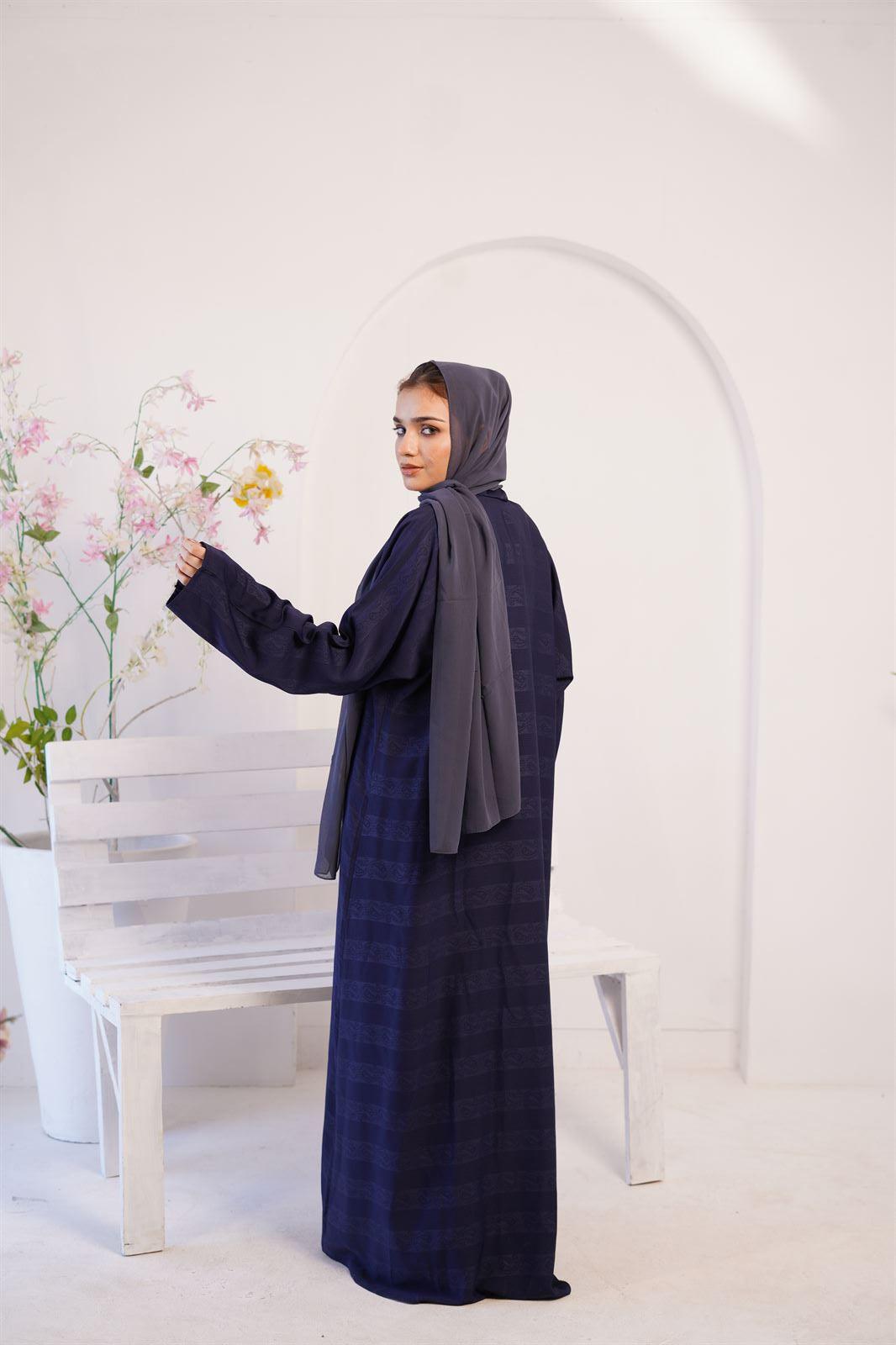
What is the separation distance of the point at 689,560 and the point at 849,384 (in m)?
0.63

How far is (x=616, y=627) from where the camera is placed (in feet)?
11.1

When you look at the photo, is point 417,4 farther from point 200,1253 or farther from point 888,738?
point 200,1253

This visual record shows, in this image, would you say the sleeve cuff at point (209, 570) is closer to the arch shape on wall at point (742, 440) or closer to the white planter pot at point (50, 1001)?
the white planter pot at point (50, 1001)

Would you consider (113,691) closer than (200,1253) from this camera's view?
No

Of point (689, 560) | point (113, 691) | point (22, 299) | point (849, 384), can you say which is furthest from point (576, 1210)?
point (22, 299)

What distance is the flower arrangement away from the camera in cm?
266

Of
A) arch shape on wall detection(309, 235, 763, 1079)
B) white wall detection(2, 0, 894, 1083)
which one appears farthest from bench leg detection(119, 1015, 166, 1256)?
arch shape on wall detection(309, 235, 763, 1079)

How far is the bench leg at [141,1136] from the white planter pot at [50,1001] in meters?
0.55

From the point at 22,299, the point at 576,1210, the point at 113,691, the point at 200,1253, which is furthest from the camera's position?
the point at 22,299

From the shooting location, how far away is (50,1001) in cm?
280

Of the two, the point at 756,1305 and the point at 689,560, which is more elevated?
the point at 689,560

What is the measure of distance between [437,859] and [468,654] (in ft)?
1.16

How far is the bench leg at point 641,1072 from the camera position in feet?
8.46

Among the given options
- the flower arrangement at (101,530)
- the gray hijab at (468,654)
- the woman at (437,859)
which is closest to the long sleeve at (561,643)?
the woman at (437,859)
